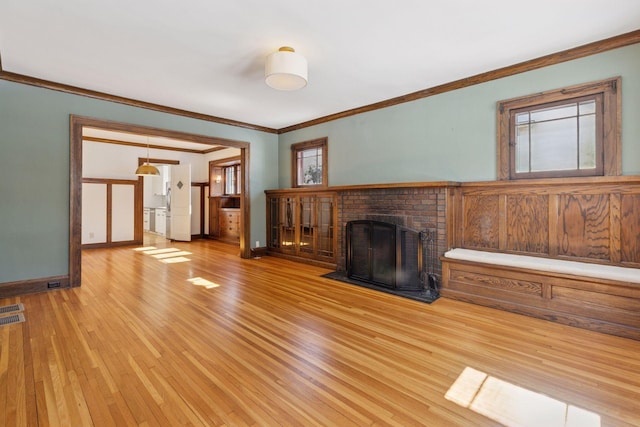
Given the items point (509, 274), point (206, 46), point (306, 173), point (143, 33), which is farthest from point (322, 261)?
point (143, 33)

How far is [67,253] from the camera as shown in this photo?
3.98 m

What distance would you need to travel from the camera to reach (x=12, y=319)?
290cm

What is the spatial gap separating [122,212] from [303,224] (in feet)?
16.0

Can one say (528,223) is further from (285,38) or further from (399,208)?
(285,38)

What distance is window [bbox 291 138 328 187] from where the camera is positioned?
5.57 m

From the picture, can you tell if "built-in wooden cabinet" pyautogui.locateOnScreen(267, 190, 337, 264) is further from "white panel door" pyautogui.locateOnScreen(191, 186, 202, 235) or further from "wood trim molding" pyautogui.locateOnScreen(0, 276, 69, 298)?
"white panel door" pyautogui.locateOnScreen(191, 186, 202, 235)

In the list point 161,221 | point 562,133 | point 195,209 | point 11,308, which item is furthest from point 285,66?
point 161,221

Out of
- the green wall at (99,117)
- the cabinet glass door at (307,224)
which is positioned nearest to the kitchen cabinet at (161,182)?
the green wall at (99,117)

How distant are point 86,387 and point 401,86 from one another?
4278mm

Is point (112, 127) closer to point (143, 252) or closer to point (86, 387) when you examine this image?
point (143, 252)

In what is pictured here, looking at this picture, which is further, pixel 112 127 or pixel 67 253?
pixel 112 127

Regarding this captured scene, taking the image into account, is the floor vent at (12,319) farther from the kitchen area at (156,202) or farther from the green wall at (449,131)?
the kitchen area at (156,202)

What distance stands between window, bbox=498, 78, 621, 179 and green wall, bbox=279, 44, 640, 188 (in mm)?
79

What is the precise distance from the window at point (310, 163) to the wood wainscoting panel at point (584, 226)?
3456mm
